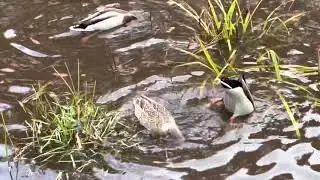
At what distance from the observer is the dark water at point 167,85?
5992mm

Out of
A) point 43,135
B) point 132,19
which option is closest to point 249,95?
point 43,135

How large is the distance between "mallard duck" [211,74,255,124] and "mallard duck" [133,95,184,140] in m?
0.65

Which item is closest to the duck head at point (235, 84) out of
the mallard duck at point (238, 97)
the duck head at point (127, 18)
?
the mallard duck at point (238, 97)

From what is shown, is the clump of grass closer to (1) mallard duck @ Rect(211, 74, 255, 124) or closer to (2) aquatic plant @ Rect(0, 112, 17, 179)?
(2) aquatic plant @ Rect(0, 112, 17, 179)

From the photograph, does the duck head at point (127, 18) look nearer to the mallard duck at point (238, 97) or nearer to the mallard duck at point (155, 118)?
the mallard duck at point (155, 118)

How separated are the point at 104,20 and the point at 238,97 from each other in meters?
2.88

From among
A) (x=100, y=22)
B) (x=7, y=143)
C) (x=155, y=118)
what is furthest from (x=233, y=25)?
(x=7, y=143)

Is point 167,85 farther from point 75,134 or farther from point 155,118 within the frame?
point 75,134

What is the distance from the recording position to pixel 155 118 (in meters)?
6.35

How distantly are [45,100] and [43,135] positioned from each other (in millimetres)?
744

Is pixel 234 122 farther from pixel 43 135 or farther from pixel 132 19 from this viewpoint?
pixel 132 19

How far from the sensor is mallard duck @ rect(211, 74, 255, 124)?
654 centimetres

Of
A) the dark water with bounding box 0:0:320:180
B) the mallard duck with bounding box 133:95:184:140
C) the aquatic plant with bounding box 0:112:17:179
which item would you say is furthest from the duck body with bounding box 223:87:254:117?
the aquatic plant with bounding box 0:112:17:179

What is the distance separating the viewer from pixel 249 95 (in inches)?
259
